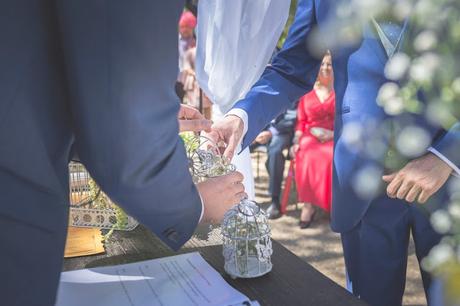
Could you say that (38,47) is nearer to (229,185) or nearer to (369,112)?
(229,185)

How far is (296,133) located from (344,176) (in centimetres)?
303

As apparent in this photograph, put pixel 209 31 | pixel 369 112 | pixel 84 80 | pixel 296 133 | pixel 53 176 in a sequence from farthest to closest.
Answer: pixel 296 133
pixel 209 31
pixel 369 112
pixel 53 176
pixel 84 80

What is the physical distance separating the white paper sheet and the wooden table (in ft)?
0.18

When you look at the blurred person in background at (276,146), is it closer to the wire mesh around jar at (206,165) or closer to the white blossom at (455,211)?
the wire mesh around jar at (206,165)

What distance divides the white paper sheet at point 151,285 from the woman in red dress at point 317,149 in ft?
10.2

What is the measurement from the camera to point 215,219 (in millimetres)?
904

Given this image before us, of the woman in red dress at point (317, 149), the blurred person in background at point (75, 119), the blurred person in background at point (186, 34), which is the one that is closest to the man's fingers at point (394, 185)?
the blurred person in background at point (75, 119)

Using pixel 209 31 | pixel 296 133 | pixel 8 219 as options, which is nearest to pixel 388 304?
pixel 8 219

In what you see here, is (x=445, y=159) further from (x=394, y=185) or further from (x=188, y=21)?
(x=188, y=21)

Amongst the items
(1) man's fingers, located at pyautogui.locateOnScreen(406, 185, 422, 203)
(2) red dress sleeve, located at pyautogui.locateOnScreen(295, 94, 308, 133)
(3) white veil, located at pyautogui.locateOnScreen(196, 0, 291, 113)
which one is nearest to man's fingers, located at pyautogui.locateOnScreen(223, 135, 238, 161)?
(1) man's fingers, located at pyautogui.locateOnScreen(406, 185, 422, 203)

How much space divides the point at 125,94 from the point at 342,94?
3.11 feet

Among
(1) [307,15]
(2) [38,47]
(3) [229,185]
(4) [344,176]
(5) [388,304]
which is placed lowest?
(5) [388,304]

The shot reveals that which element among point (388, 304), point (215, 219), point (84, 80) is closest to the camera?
point (84, 80)

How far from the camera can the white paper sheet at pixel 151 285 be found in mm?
944
